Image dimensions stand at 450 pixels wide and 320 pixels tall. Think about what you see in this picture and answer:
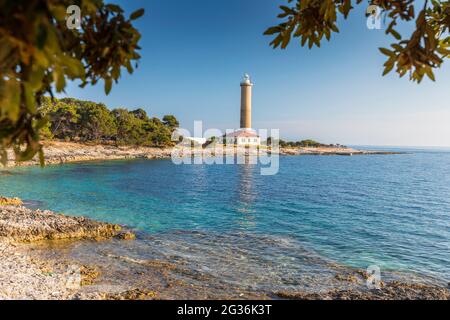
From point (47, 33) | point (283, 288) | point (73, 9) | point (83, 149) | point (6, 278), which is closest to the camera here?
point (47, 33)

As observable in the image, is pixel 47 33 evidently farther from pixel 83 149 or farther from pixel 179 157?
pixel 179 157

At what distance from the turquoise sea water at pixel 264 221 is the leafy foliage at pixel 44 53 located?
1057 centimetres

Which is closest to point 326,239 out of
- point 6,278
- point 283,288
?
point 283,288

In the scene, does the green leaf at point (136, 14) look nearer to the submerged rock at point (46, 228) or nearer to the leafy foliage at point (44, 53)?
the leafy foliage at point (44, 53)

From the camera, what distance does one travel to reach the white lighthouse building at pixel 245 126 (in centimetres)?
11219

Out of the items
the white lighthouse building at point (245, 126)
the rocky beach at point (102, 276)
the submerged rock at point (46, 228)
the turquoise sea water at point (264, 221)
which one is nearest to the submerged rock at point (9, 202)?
the turquoise sea water at point (264, 221)

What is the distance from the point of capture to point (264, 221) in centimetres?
2217

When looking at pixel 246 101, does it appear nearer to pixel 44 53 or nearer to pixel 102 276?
pixel 102 276

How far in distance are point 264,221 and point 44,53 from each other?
21443 mm

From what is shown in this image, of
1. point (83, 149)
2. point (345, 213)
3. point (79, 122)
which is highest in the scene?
point (79, 122)

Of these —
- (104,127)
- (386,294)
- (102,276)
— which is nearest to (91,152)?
(104,127)

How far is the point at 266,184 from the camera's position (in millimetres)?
43156

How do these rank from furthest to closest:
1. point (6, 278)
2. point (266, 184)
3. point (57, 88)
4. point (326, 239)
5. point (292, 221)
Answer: point (266, 184) → point (292, 221) → point (326, 239) → point (6, 278) → point (57, 88)

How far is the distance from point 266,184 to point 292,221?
20.8 m
